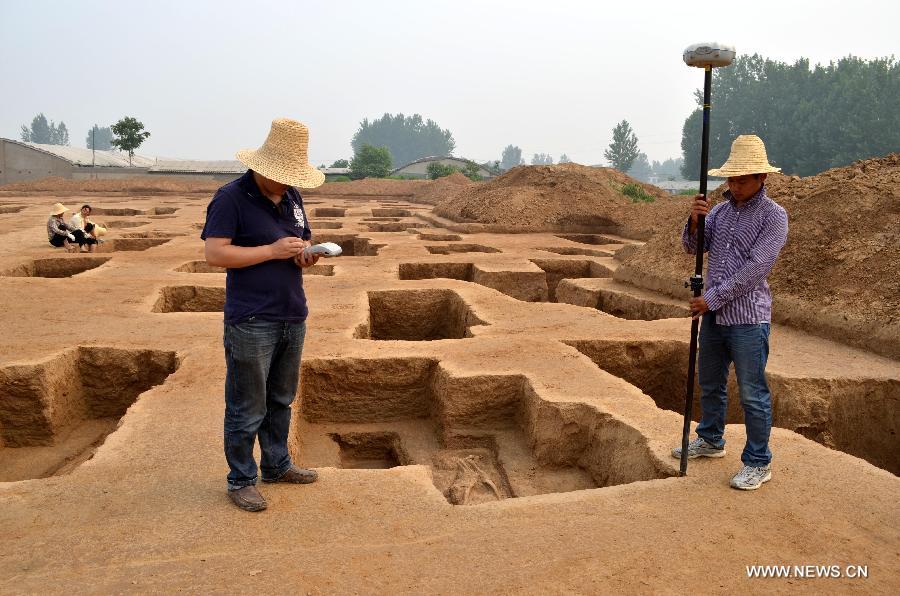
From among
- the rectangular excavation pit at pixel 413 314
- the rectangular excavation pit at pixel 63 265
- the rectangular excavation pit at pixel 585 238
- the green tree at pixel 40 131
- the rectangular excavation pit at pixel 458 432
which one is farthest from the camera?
the green tree at pixel 40 131

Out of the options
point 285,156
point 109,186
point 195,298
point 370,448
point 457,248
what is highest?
point 109,186

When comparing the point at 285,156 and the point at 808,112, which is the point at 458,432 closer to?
the point at 285,156

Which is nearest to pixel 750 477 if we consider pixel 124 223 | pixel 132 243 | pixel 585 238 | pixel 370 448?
pixel 370 448

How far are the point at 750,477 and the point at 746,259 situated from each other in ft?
3.57

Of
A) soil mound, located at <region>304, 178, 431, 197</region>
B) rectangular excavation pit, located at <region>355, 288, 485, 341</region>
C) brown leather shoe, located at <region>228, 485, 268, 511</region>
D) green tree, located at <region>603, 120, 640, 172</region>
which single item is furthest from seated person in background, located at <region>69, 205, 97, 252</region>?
green tree, located at <region>603, 120, 640, 172</region>

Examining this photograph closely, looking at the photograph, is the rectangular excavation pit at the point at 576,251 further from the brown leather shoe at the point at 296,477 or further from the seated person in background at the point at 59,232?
the brown leather shoe at the point at 296,477

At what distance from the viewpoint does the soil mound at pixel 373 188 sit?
36156 millimetres

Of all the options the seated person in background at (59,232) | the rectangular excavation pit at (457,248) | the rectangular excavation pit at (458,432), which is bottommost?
the rectangular excavation pit at (458,432)

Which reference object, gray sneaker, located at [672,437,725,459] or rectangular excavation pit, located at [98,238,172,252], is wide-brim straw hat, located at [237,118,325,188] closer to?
gray sneaker, located at [672,437,725,459]

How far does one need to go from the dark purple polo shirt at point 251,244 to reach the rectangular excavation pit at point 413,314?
5542mm

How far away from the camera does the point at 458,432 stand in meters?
5.51

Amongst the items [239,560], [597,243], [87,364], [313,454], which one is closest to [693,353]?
[239,560]

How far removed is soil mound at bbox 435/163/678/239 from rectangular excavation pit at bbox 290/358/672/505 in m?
12.2

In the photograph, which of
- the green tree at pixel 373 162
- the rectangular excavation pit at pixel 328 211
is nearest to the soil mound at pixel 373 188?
the rectangular excavation pit at pixel 328 211
